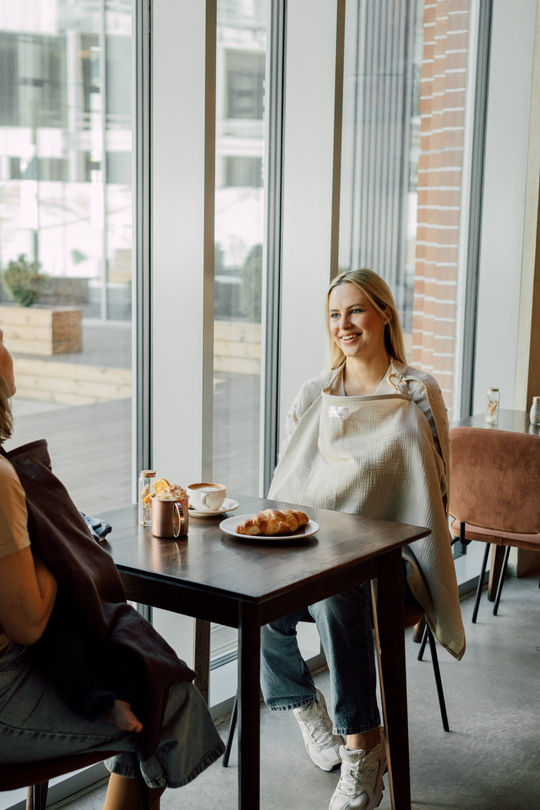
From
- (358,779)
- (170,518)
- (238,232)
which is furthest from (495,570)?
(170,518)

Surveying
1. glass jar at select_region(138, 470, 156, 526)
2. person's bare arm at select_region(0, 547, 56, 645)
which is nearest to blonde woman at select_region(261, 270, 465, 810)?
glass jar at select_region(138, 470, 156, 526)

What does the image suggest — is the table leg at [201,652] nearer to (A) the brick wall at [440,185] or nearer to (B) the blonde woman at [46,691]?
(B) the blonde woman at [46,691]

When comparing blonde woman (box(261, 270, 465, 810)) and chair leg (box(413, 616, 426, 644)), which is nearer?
blonde woman (box(261, 270, 465, 810))

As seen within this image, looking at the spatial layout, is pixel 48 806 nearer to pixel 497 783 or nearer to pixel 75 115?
pixel 497 783

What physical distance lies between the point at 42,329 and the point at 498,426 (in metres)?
2.01

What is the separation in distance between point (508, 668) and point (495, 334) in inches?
66.8

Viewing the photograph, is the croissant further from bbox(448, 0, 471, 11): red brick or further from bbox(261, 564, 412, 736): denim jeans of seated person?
bbox(448, 0, 471, 11): red brick

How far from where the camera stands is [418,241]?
372cm

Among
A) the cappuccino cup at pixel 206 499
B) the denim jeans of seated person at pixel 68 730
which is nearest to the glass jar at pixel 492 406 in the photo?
the cappuccino cup at pixel 206 499

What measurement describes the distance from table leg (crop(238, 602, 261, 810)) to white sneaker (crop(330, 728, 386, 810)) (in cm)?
59

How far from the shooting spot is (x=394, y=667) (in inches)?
75.1

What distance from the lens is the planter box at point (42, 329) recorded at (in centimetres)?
199

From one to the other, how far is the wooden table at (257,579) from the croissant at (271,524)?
0.10ft

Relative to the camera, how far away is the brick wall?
12.2 feet
